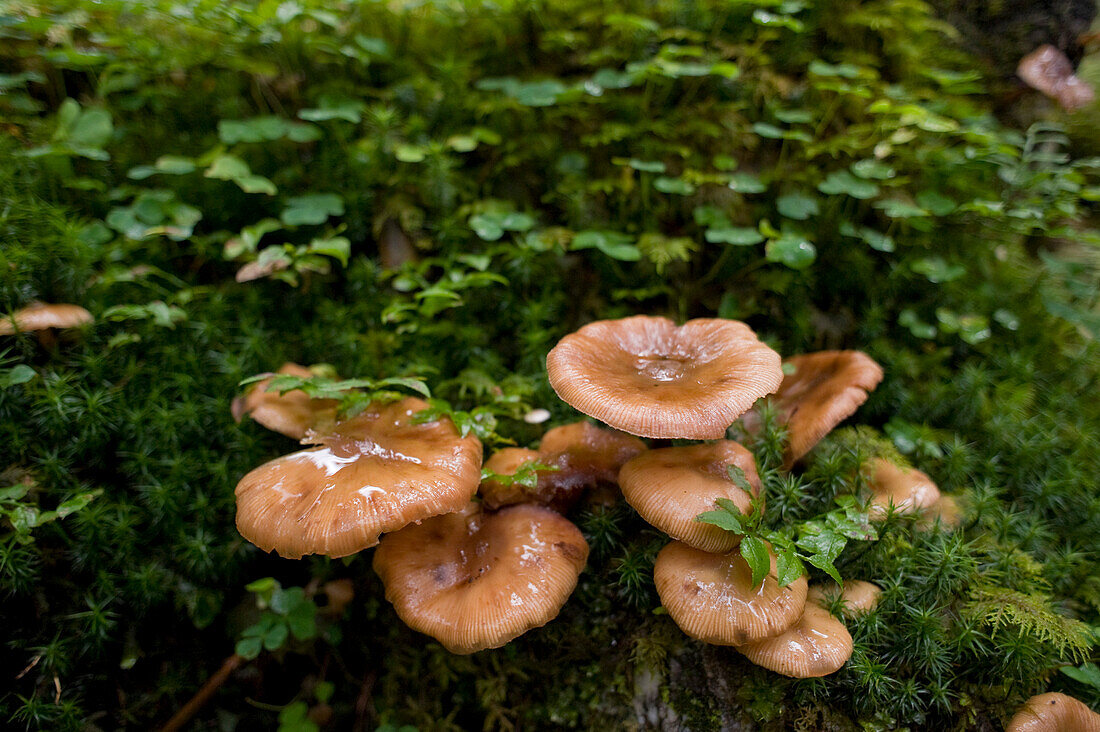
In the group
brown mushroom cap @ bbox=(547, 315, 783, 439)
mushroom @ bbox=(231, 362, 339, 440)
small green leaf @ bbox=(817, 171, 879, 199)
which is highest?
small green leaf @ bbox=(817, 171, 879, 199)

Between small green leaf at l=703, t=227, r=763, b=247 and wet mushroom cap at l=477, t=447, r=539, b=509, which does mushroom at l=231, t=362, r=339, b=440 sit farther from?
small green leaf at l=703, t=227, r=763, b=247

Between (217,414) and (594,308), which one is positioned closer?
(217,414)

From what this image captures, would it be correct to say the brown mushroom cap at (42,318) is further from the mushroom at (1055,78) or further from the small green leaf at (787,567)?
the mushroom at (1055,78)

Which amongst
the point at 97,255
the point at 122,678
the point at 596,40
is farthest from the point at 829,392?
the point at 97,255

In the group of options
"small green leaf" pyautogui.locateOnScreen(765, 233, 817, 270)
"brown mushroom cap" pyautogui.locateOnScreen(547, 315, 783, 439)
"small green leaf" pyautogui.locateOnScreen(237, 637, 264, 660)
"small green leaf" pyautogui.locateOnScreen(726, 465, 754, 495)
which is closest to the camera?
"brown mushroom cap" pyautogui.locateOnScreen(547, 315, 783, 439)

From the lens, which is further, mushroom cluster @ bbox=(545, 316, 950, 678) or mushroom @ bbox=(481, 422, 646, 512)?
mushroom @ bbox=(481, 422, 646, 512)

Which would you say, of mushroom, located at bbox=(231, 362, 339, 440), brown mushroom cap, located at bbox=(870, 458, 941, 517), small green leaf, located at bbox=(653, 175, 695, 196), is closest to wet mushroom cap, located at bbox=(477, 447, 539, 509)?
mushroom, located at bbox=(231, 362, 339, 440)

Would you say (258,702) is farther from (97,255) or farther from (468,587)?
(97,255)

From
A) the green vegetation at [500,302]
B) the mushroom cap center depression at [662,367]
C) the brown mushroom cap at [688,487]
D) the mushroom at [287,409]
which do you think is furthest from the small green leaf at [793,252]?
the mushroom at [287,409]
